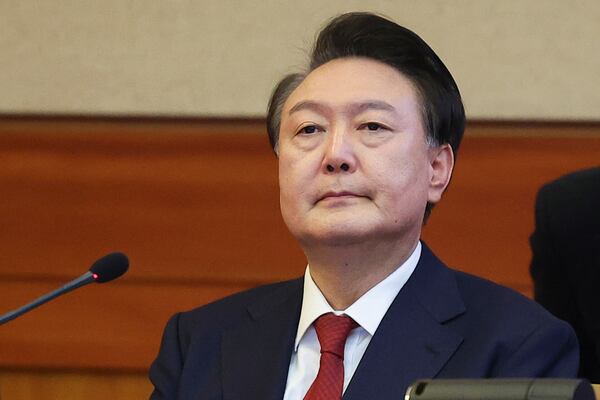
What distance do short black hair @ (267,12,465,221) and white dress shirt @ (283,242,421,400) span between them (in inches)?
6.2

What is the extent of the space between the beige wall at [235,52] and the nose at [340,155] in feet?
3.93

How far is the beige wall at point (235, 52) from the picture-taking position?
3.16 metres

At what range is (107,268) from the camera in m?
2.04

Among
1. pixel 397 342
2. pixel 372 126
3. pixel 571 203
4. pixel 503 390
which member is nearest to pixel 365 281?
pixel 397 342

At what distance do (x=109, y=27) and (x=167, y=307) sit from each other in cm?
74

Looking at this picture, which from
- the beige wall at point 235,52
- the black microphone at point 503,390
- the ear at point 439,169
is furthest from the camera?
the beige wall at point 235,52

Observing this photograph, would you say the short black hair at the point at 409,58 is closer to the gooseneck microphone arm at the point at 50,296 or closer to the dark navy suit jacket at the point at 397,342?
the dark navy suit jacket at the point at 397,342

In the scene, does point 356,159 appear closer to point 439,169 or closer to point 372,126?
point 372,126

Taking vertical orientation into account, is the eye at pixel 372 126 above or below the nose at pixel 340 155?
above

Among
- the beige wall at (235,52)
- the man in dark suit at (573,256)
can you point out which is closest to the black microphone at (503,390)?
the man in dark suit at (573,256)

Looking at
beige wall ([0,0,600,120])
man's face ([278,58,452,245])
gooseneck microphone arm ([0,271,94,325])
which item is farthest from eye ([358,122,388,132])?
beige wall ([0,0,600,120])

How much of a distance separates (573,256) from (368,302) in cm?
61

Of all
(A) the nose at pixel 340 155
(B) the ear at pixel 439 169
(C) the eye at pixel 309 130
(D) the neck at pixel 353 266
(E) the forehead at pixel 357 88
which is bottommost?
(D) the neck at pixel 353 266

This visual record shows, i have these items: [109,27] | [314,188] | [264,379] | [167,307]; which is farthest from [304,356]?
[109,27]
